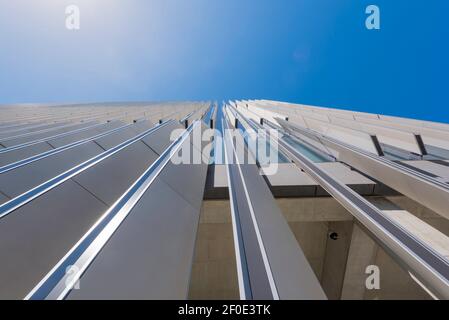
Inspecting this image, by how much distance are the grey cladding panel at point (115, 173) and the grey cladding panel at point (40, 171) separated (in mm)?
697

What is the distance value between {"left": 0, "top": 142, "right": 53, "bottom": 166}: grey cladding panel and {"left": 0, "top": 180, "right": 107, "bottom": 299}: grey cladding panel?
7.55 feet

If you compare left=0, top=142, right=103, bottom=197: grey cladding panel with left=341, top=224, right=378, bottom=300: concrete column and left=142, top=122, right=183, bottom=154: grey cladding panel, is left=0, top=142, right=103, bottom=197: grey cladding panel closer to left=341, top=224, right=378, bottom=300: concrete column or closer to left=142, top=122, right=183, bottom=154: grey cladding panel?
A: left=142, top=122, right=183, bottom=154: grey cladding panel

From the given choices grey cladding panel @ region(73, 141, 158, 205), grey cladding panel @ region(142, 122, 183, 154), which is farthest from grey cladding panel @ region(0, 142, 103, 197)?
grey cladding panel @ region(142, 122, 183, 154)

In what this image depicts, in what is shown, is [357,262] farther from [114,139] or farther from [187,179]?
[114,139]

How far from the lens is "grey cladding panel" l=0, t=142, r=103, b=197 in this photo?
2.88m

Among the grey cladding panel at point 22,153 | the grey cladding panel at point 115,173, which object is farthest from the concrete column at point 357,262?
the grey cladding panel at point 22,153

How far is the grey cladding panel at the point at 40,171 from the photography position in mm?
2883

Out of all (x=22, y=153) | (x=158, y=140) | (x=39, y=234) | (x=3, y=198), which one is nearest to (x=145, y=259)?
(x=39, y=234)

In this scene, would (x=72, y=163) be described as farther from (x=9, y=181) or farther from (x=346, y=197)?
(x=346, y=197)

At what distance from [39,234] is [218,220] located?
9.52ft
